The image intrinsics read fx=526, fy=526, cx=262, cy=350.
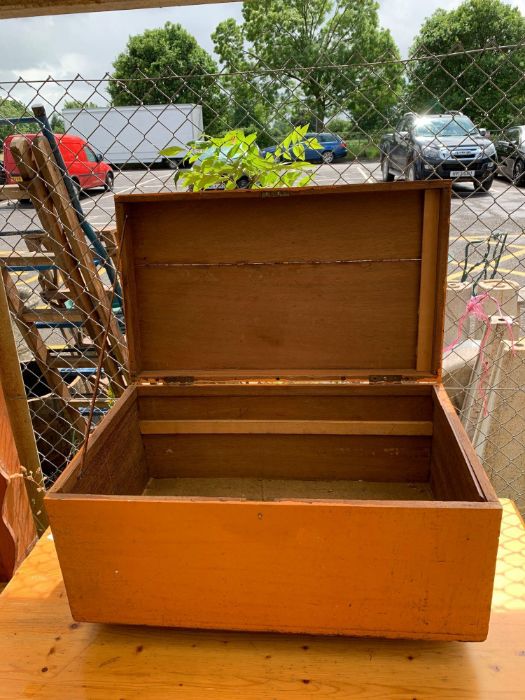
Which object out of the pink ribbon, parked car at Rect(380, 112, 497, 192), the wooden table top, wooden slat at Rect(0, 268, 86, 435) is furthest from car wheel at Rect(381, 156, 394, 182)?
wooden slat at Rect(0, 268, 86, 435)

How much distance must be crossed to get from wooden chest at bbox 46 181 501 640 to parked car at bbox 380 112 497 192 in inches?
18.1

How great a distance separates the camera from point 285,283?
1.42m

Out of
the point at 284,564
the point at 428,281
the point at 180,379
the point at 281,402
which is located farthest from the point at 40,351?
the point at 284,564

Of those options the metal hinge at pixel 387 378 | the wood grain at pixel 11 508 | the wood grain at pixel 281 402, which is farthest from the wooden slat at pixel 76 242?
the metal hinge at pixel 387 378

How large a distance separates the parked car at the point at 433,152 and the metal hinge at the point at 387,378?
0.58m

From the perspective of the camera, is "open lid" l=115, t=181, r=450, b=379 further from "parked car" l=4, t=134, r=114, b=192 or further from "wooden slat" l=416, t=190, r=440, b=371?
"parked car" l=4, t=134, r=114, b=192

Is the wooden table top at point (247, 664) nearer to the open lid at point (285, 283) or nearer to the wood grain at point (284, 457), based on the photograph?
the wood grain at point (284, 457)

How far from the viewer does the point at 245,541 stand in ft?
3.06

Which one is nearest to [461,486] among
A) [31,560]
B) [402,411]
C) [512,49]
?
[402,411]

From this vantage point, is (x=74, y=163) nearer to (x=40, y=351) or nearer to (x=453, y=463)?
(x=40, y=351)

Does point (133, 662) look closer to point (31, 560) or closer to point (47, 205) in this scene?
point (31, 560)

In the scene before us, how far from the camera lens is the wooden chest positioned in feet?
3.02

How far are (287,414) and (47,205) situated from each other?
5.28ft

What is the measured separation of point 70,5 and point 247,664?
150cm
